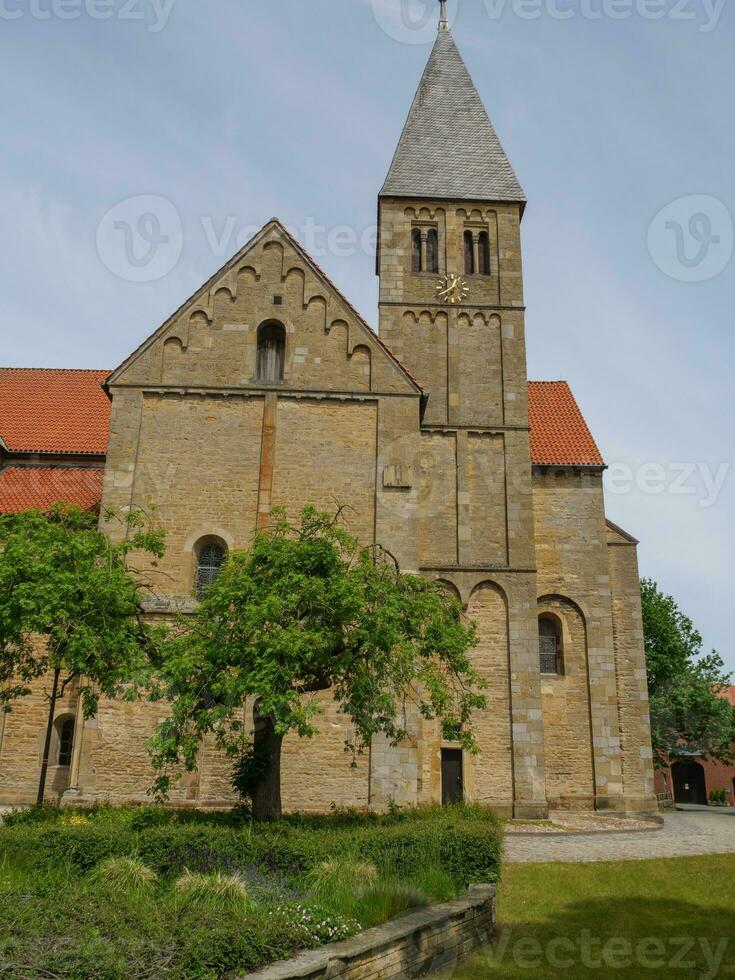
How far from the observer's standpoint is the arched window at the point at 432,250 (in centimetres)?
2633

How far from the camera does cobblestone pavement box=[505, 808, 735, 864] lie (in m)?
15.5

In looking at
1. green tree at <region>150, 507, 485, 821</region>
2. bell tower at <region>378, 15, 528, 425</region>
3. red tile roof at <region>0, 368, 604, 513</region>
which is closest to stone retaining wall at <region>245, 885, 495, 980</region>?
green tree at <region>150, 507, 485, 821</region>

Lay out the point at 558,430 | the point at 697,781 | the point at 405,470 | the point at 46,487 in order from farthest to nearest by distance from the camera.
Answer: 1. the point at 697,781
2. the point at 558,430
3. the point at 46,487
4. the point at 405,470

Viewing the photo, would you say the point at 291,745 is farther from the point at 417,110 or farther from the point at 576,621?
the point at 417,110

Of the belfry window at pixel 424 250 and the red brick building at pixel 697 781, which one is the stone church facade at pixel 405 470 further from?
the red brick building at pixel 697 781

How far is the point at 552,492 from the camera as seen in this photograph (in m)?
25.4

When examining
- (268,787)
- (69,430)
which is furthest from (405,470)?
(69,430)

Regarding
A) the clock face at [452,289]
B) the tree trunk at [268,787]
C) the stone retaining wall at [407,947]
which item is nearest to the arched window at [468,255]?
the clock face at [452,289]

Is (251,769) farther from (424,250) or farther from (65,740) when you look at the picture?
(424,250)

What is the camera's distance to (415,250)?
2658 centimetres

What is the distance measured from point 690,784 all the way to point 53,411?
4631 cm

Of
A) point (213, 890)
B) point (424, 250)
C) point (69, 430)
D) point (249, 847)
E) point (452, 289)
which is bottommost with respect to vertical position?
point (213, 890)

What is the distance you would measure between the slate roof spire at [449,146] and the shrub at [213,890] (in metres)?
22.8

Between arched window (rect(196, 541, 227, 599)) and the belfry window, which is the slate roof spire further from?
arched window (rect(196, 541, 227, 599))
